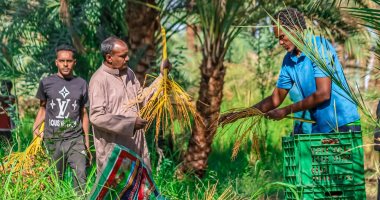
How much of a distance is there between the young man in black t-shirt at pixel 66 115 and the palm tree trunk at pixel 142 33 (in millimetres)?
1979

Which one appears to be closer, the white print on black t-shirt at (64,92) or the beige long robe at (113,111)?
the beige long robe at (113,111)

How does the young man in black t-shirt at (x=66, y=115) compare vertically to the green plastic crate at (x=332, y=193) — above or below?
above

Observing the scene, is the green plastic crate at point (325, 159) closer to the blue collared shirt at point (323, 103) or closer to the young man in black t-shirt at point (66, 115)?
the blue collared shirt at point (323, 103)

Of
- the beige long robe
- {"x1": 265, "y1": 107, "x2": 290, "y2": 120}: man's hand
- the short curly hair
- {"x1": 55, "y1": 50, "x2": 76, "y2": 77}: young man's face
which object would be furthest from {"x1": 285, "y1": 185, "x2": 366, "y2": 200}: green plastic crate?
{"x1": 55, "y1": 50, "x2": 76, "y2": 77}: young man's face

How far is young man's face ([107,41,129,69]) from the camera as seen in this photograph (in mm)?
5875

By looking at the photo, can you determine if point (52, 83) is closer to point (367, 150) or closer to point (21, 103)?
point (367, 150)

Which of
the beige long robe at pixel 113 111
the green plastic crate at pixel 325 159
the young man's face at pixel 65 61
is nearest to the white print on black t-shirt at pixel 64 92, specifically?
the young man's face at pixel 65 61

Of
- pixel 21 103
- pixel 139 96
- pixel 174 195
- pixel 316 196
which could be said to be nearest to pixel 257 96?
pixel 21 103

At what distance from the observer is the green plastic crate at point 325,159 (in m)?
4.73

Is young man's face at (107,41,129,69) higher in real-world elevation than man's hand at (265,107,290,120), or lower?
higher

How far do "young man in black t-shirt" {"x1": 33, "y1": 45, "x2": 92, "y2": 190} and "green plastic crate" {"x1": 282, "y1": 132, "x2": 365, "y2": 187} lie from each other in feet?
7.69

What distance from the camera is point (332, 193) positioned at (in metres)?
4.81

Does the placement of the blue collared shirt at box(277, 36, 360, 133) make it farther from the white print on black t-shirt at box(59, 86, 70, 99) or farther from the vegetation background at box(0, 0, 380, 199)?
the vegetation background at box(0, 0, 380, 199)

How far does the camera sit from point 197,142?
29.1ft
